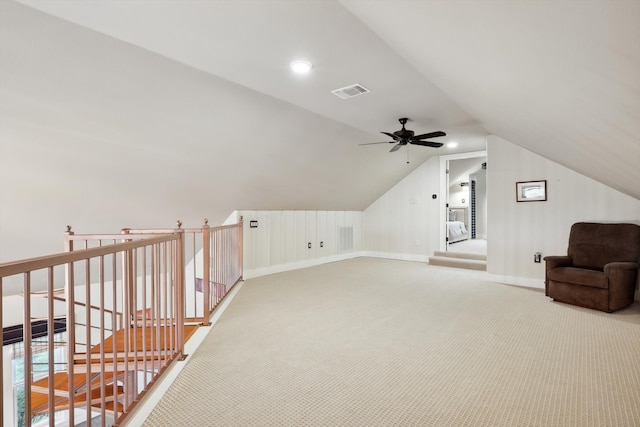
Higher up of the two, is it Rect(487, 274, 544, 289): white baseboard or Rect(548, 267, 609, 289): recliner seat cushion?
Rect(548, 267, 609, 289): recliner seat cushion

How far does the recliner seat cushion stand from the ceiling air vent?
3.23 metres

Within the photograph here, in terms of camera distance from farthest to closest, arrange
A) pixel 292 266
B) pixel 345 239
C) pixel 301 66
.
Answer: pixel 345 239
pixel 292 266
pixel 301 66

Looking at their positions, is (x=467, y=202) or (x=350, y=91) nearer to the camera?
(x=350, y=91)

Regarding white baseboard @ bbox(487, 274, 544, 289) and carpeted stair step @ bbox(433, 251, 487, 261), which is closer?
white baseboard @ bbox(487, 274, 544, 289)

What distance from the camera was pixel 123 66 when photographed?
260cm

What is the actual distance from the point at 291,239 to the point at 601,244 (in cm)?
482

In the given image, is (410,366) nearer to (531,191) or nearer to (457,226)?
(531,191)

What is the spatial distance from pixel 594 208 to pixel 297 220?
4816 mm

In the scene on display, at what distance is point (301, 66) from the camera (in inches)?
109

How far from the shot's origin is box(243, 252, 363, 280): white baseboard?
5872mm

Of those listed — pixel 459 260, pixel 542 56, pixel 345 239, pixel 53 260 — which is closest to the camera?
pixel 53 260

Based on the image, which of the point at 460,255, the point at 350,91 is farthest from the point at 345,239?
the point at 350,91

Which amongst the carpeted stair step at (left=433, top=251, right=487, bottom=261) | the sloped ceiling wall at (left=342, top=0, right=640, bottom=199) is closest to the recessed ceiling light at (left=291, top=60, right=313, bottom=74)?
the sloped ceiling wall at (left=342, top=0, right=640, bottom=199)

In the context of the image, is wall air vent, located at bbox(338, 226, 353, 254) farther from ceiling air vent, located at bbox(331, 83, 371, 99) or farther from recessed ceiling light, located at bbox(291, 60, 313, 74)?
recessed ceiling light, located at bbox(291, 60, 313, 74)
